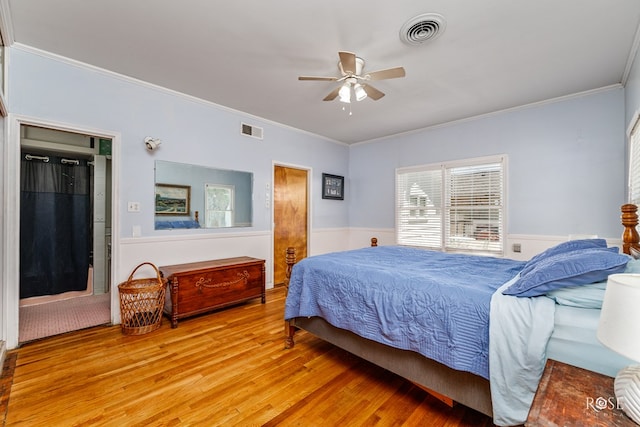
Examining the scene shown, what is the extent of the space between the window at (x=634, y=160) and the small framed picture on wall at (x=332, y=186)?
3.79 meters

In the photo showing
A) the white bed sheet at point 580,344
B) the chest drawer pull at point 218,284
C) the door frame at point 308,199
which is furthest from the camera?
the door frame at point 308,199

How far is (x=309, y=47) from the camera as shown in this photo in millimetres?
2434

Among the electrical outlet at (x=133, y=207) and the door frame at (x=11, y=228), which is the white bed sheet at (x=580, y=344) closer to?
the electrical outlet at (x=133, y=207)

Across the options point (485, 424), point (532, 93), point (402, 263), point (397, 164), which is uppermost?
point (532, 93)

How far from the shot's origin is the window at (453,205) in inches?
156

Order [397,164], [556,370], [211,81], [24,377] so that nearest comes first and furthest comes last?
[556,370], [24,377], [211,81], [397,164]

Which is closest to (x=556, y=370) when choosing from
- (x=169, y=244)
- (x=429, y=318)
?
(x=429, y=318)

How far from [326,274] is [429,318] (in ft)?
2.81

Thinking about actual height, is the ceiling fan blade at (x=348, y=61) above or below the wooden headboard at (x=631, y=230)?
above

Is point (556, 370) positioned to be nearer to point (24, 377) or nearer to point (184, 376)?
point (184, 376)

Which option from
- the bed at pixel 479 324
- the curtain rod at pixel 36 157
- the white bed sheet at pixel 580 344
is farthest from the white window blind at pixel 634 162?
the curtain rod at pixel 36 157

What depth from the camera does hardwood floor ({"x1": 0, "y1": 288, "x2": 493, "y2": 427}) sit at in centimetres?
167

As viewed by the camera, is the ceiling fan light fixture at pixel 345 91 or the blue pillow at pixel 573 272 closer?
the blue pillow at pixel 573 272

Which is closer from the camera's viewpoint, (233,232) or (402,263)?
(402,263)
